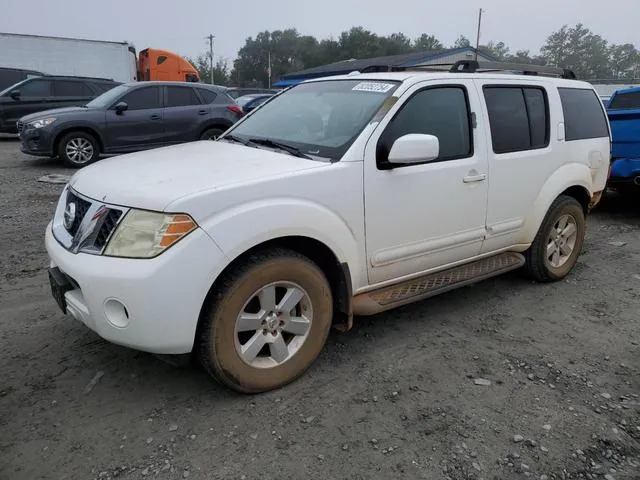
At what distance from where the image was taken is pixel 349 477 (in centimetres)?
233

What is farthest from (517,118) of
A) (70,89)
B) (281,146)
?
(70,89)

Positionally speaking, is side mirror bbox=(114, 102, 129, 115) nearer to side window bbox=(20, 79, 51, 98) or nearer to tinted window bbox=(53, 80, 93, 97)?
tinted window bbox=(53, 80, 93, 97)

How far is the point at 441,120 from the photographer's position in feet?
11.8

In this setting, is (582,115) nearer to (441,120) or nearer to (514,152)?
(514,152)

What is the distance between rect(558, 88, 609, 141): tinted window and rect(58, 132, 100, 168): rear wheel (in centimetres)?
824

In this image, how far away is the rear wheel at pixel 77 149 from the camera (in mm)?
9587

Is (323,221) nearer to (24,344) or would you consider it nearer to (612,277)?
(24,344)

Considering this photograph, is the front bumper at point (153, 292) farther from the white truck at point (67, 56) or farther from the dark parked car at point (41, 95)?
the white truck at point (67, 56)

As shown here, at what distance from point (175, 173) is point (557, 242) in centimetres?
347

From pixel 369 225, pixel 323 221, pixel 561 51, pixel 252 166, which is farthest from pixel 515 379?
pixel 561 51

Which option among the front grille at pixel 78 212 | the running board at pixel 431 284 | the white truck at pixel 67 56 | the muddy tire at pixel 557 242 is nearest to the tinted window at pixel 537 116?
the muddy tire at pixel 557 242

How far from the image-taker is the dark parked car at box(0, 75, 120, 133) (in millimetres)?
12383

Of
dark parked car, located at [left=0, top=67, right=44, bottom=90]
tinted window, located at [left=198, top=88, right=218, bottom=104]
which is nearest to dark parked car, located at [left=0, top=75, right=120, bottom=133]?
dark parked car, located at [left=0, top=67, right=44, bottom=90]

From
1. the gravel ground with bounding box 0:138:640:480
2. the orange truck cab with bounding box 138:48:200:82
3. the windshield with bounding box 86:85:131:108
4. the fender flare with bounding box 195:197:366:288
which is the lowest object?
the gravel ground with bounding box 0:138:640:480
